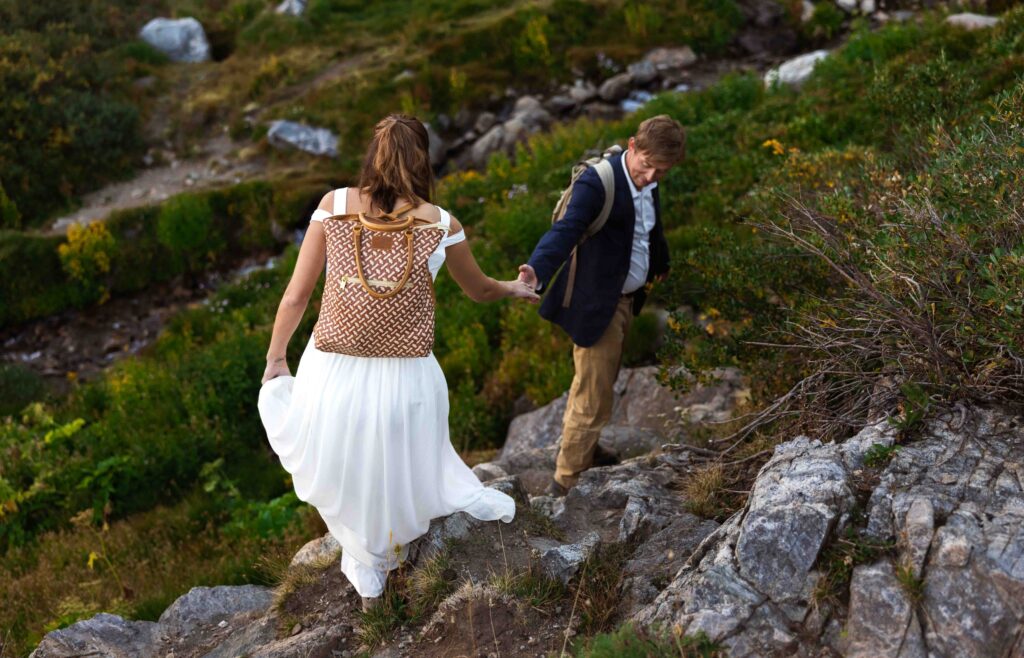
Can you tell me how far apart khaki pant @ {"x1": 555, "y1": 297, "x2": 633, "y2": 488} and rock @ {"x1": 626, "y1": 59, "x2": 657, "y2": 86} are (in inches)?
520

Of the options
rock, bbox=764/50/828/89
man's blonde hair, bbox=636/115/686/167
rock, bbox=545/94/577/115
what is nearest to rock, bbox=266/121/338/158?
rock, bbox=545/94/577/115

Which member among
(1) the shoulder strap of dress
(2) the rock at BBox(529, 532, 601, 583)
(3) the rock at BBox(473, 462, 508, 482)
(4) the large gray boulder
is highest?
(1) the shoulder strap of dress

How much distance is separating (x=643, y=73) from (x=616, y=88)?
0.75 metres

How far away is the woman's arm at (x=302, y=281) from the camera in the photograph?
4332 mm

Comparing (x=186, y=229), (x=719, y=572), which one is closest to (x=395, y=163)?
(x=719, y=572)

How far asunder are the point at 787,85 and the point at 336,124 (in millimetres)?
9058

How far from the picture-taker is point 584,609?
14.1 ft

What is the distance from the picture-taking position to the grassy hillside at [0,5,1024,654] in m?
4.62

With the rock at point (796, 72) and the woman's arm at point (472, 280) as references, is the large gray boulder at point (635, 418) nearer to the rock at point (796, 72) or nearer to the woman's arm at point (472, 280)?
the woman's arm at point (472, 280)

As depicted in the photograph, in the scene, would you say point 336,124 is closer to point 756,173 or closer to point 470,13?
point 470,13

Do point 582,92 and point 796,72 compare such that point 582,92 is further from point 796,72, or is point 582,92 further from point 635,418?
point 635,418

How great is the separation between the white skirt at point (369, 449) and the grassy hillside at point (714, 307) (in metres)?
2.07

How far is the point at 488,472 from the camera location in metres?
6.47

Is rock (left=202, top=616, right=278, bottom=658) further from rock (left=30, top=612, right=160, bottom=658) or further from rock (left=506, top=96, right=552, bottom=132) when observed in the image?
rock (left=506, top=96, right=552, bottom=132)
